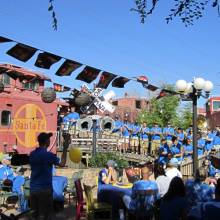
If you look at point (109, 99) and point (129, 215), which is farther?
point (109, 99)

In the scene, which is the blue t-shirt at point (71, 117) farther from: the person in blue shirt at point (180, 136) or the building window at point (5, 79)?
the person in blue shirt at point (180, 136)

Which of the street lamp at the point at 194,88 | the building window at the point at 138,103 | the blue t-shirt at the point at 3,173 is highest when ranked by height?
the building window at the point at 138,103

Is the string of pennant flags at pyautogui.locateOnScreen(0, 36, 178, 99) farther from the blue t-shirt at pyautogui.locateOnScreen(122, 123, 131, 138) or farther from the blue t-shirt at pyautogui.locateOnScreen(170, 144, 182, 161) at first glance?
the blue t-shirt at pyautogui.locateOnScreen(122, 123, 131, 138)

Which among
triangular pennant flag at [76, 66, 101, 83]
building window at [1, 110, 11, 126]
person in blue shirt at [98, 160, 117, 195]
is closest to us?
person in blue shirt at [98, 160, 117, 195]

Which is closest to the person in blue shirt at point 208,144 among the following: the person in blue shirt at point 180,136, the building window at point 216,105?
the person in blue shirt at point 180,136

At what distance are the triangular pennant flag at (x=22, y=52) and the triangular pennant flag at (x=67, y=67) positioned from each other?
823 millimetres

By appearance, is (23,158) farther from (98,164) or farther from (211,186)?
(211,186)

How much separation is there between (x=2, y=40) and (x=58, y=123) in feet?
31.5

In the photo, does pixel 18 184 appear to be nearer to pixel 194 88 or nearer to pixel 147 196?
pixel 147 196

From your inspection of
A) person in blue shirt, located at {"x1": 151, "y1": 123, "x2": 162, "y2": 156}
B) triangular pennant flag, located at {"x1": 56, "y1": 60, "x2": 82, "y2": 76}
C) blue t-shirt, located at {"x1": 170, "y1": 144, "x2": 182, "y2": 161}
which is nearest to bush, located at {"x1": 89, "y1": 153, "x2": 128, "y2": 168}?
blue t-shirt, located at {"x1": 170, "y1": 144, "x2": 182, "y2": 161}

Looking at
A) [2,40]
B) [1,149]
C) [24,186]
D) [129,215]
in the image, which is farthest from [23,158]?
[129,215]

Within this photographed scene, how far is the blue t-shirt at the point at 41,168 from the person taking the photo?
5875 mm

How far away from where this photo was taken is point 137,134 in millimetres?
18344

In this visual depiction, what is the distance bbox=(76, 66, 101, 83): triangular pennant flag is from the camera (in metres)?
10.1
